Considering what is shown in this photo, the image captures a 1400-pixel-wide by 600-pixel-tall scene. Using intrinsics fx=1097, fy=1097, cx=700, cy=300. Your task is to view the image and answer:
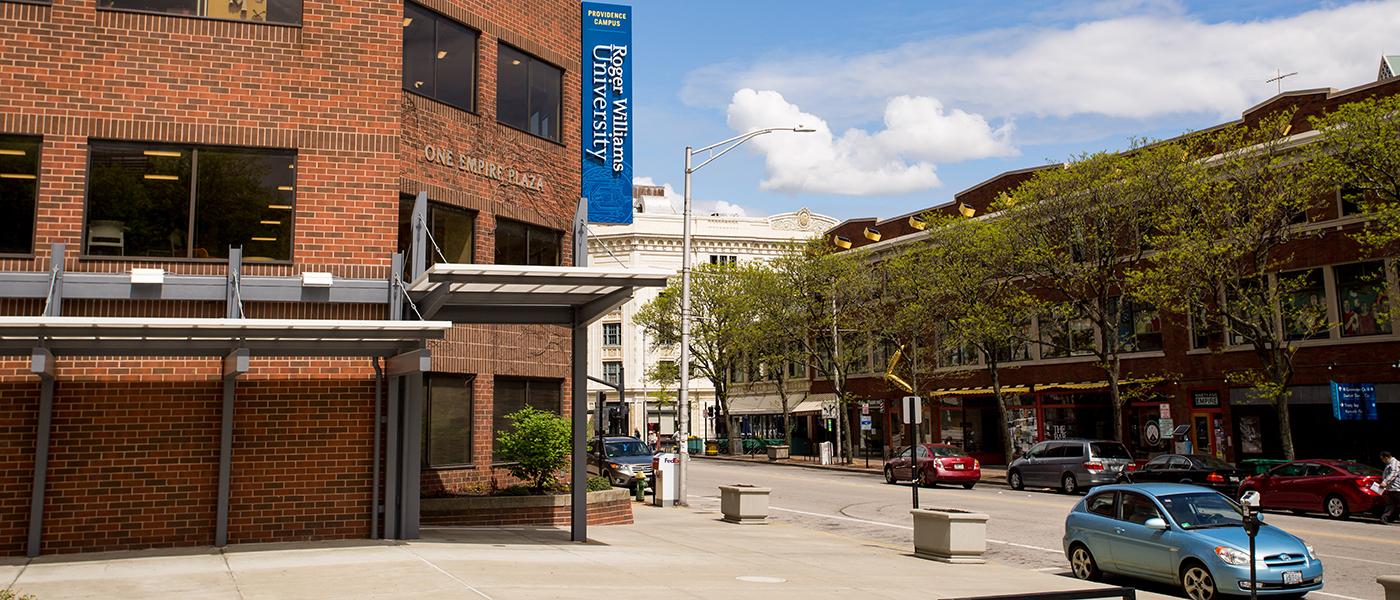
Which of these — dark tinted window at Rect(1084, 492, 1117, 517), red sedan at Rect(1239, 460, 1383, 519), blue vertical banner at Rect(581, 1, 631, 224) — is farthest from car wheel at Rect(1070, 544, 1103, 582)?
red sedan at Rect(1239, 460, 1383, 519)

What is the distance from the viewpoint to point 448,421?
20.1 m

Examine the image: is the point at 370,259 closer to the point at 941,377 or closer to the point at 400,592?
the point at 400,592

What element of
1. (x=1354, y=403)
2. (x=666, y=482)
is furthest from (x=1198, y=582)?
(x=1354, y=403)

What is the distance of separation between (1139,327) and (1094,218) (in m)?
8.05

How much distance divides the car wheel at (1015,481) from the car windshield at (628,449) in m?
12.9

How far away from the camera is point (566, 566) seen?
45.6 ft

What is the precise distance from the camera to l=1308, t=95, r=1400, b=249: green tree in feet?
90.5

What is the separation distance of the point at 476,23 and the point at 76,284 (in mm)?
8664

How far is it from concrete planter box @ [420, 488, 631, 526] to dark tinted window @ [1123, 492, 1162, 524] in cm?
957

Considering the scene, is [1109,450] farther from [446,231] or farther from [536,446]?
[446,231]

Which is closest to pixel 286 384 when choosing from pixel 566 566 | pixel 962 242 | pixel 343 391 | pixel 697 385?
pixel 343 391

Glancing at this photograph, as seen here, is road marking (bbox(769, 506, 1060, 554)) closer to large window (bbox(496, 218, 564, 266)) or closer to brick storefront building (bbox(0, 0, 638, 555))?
large window (bbox(496, 218, 564, 266))

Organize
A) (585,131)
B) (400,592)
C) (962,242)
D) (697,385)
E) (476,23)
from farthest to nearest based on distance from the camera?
(697,385) → (962,242) → (585,131) → (476,23) → (400,592)

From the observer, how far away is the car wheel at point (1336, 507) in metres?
25.2
